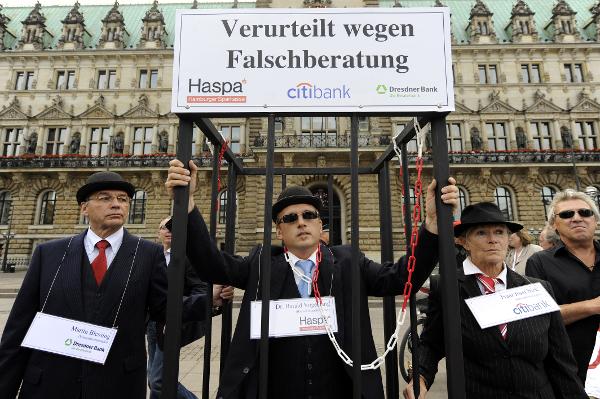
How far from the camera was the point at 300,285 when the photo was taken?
2279 mm

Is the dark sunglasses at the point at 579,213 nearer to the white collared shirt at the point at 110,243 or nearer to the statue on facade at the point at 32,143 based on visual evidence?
the white collared shirt at the point at 110,243

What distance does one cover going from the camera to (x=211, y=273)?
85.7 inches

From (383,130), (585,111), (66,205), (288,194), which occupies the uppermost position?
(585,111)

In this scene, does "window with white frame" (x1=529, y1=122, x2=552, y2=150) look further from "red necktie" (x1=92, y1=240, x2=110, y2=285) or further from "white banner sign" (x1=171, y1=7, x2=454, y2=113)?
"red necktie" (x1=92, y1=240, x2=110, y2=285)

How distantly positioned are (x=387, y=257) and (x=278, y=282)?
1051 millimetres

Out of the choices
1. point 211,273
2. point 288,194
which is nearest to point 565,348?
point 288,194

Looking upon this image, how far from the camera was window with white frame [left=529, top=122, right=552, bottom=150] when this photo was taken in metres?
25.5

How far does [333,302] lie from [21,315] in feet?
6.73

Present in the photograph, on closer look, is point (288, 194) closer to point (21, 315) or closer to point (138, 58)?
point (21, 315)

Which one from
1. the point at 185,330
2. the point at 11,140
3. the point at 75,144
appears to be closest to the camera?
the point at 185,330

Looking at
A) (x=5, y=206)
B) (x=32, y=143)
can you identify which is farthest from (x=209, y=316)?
(x=32, y=143)

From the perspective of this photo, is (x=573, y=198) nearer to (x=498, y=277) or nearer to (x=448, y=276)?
(x=498, y=277)

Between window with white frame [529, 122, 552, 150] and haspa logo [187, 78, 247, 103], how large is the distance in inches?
1154

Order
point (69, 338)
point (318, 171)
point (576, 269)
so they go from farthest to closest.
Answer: point (318, 171)
point (576, 269)
point (69, 338)
